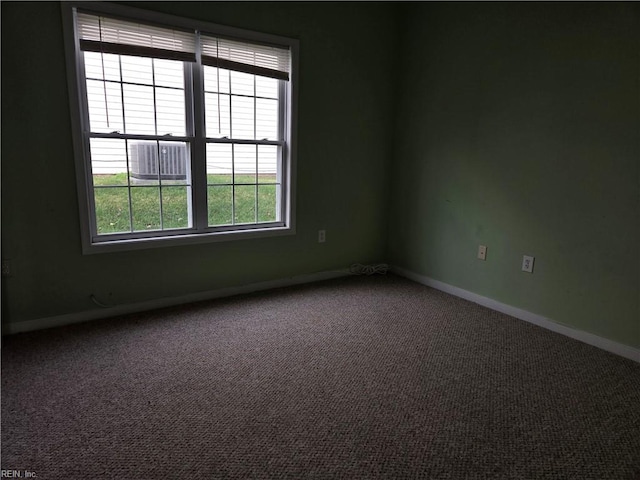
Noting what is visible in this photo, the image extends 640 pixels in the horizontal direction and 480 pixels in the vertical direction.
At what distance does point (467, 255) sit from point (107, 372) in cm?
272

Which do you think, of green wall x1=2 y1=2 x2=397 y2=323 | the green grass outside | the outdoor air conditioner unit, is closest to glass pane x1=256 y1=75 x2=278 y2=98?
green wall x1=2 y1=2 x2=397 y2=323

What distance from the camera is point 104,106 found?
261cm

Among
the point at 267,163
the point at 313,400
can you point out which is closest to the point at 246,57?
the point at 267,163

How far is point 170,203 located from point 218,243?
0.47 m

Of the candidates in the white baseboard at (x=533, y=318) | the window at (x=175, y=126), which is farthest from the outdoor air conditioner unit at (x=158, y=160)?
the white baseboard at (x=533, y=318)

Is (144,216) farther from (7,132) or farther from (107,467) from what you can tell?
(107,467)

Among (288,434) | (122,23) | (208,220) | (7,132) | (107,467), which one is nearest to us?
(107,467)

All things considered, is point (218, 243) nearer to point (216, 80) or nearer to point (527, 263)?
point (216, 80)

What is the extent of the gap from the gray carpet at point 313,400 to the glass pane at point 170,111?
1313 millimetres

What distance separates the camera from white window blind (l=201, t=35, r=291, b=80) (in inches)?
112

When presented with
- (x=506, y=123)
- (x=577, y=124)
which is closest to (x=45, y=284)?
(x=506, y=123)

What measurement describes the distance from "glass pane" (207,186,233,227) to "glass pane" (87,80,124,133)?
772 millimetres

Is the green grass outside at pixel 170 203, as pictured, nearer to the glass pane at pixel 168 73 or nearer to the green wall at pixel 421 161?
the green wall at pixel 421 161

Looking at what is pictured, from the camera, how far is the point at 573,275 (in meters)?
2.67
